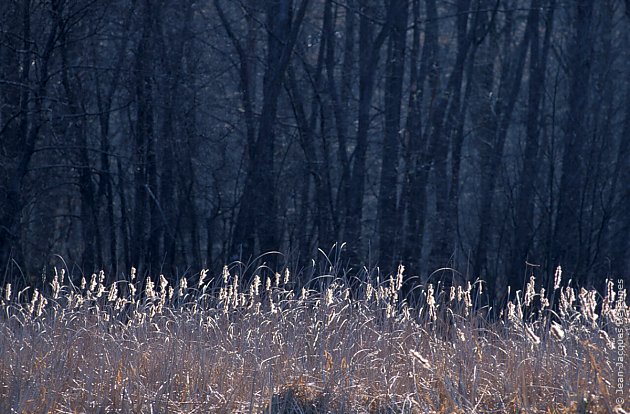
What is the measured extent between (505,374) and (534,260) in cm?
1397

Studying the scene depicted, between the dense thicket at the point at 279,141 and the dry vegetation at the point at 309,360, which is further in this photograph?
the dense thicket at the point at 279,141

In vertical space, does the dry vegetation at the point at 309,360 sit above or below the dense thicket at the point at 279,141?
below

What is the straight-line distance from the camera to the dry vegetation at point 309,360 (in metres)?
5.28

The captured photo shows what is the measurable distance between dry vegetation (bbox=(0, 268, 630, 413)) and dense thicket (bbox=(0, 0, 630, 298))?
8508mm

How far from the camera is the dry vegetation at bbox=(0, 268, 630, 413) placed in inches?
208

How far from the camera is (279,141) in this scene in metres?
19.8

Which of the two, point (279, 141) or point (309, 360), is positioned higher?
point (279, 141)

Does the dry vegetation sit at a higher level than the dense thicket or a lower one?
lower

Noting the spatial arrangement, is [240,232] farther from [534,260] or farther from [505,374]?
[505,374]

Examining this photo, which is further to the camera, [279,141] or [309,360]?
[279,141]

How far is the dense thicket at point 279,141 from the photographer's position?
50.3ft

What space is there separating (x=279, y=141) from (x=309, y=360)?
14.0 metres

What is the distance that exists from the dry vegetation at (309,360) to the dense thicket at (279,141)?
851 centimetres

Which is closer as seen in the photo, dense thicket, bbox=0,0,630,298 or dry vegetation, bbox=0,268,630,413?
dry vegetation, bbox=0,268,630,413
